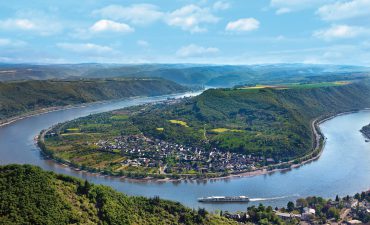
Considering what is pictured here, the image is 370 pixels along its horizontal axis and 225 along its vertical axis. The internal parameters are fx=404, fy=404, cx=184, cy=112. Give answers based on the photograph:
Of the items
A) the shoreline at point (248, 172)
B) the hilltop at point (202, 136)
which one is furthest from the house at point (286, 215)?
the hilltop at point (202, 136)

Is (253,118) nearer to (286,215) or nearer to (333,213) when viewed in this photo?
(333,213)

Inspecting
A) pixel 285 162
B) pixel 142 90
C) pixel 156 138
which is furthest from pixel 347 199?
pixel 142 90

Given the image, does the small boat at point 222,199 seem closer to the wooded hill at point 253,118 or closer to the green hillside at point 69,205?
the green hillside at point 69,205

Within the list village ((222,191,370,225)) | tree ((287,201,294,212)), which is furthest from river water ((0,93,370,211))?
village ((222,191,370,225))

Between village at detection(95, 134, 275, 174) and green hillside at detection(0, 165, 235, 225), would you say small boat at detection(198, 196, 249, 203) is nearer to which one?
village at detection(95, 134, 275, 174)

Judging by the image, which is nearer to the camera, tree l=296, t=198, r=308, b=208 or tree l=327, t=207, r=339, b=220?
tree l=327, t=207, r=339, b=220
